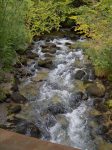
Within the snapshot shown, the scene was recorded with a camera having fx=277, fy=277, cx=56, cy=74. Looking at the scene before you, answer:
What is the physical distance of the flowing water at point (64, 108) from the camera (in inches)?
313

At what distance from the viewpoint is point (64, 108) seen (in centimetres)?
931

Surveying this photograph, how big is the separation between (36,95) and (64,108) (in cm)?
131

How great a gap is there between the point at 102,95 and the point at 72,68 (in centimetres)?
280

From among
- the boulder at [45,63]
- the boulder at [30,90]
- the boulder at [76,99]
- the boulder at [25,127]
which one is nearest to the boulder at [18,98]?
the boulder at [30,90]


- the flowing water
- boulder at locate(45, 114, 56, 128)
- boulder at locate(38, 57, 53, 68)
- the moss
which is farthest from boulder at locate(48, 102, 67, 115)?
boulder at locate(38, 57, 53, 68)

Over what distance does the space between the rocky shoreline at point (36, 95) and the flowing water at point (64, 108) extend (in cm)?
10

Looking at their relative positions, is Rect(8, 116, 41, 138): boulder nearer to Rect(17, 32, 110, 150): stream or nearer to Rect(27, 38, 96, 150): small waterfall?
Rect(17, 32, 110, 150): stream

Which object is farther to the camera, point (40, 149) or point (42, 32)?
point (42, 32)

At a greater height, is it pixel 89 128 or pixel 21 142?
pixel 21 142

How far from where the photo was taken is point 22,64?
40.4 ft

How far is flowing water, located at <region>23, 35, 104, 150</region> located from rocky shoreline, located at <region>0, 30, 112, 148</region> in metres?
0.10

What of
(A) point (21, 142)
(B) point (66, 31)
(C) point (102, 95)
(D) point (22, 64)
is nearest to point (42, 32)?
(B) point (66, 31)

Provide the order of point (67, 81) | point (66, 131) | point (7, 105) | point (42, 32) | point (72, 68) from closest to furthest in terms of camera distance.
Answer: point (66, 131) < point (7, 105) < point (67, 81) < point (72, 68) < point (42, 32)

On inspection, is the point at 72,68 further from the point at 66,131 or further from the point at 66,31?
the point at 66,31
